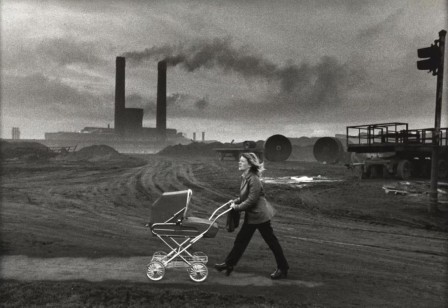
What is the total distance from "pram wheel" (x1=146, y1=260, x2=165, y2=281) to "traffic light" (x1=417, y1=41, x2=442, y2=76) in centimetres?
857

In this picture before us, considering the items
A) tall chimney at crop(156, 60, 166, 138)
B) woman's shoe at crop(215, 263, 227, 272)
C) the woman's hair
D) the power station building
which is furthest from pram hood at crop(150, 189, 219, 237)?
the power station building

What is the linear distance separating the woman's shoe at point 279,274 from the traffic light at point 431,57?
738 cm

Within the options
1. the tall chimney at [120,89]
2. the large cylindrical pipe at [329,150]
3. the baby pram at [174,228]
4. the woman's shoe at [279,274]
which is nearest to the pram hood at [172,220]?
the baby pram at [174,228]

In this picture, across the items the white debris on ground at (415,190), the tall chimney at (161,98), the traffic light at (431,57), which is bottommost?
the white debris on ground at (415,190)

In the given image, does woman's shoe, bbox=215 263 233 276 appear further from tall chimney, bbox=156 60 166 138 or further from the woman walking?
tall chimney, bbox=156 60 166 138

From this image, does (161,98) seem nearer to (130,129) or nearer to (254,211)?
(130,129)

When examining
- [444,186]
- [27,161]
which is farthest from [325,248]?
A: [27,161]

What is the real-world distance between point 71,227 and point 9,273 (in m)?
3.48

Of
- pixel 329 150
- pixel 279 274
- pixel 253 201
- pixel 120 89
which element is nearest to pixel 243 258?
pixel 279 274

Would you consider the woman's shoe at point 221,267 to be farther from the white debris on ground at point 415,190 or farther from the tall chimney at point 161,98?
the tall chimney at point 161,98

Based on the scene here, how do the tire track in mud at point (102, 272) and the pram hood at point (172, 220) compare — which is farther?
the tire track in mud at point (102, 272)

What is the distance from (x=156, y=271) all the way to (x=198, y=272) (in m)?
0.57

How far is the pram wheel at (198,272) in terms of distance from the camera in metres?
5.14

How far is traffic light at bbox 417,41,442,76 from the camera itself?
32.0 feet
